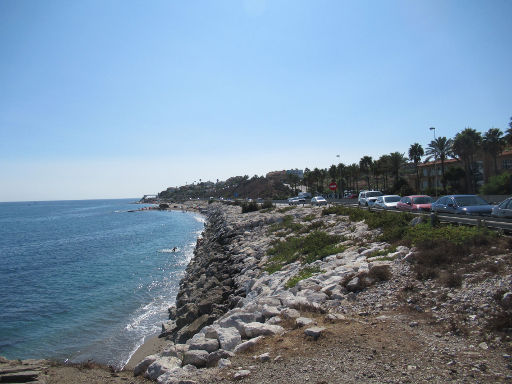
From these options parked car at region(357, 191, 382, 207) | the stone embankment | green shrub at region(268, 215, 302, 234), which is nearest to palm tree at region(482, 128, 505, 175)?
parked car at region(357, 191, 382, 207)

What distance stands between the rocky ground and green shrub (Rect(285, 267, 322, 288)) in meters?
0.18

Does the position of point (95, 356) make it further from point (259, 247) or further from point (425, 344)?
point (425, 344)

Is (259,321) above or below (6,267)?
above

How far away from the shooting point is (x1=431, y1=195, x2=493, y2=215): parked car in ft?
59.0

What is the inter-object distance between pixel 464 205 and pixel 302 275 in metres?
11.5

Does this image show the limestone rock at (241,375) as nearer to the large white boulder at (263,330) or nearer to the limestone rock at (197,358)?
the limestone rock at (197,358)

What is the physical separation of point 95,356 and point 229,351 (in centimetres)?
943

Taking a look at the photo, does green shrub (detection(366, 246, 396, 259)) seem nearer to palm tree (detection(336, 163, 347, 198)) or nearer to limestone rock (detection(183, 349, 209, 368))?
limestone rock (detection(183, 349, 209, 368))

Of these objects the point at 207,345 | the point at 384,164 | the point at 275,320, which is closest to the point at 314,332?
the point at 275,320

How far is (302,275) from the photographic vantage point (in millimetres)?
12797

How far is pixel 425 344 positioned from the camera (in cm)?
631

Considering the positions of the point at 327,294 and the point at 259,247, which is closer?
the point at 327,294

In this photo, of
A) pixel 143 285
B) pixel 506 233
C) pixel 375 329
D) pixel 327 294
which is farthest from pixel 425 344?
pixel 143 285

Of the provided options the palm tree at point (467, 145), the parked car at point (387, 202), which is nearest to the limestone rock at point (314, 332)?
the parked car at point (387, 202)
